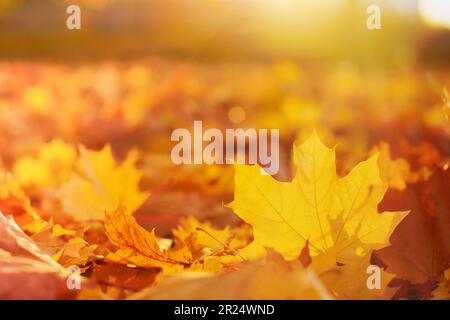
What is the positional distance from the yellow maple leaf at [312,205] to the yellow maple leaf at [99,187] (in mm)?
401

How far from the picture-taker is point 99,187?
3.56 feet

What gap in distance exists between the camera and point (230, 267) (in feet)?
2.18

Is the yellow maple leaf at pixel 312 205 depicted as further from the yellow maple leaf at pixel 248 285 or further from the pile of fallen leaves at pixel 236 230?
the yellow maple leaf at pixel 248 285

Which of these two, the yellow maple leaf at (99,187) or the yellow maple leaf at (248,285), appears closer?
the yellow maple leaf at (248,285)

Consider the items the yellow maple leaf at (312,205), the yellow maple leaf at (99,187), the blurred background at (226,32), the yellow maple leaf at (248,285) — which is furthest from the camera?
the blurred background at (226,32)

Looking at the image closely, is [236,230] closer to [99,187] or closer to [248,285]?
[99,187]

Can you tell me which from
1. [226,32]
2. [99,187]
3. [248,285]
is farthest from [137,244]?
[226,32]

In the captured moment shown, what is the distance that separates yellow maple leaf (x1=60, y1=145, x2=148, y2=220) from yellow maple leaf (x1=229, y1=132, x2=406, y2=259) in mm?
401

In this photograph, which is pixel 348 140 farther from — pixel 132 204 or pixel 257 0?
pixel 257 0

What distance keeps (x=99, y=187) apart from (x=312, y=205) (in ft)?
1.63

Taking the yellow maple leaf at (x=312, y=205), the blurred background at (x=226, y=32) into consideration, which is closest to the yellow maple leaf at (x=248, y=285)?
the yellow maple leaf at (x=312, y=205)

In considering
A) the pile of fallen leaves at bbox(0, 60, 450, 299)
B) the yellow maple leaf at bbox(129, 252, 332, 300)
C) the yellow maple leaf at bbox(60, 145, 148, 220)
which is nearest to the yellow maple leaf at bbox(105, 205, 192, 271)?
the pile of fallen leaves at bbox(0, 60, 450, 299)

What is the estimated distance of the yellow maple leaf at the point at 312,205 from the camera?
26.2 inches

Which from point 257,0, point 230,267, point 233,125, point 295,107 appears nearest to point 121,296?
point 230,267
